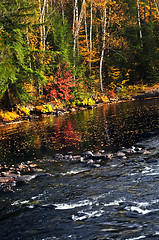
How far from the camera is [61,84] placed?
89.6 ft

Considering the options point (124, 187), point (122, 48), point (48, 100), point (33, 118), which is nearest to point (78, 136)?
point (124, 187)

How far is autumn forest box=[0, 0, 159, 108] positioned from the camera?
21.1 m

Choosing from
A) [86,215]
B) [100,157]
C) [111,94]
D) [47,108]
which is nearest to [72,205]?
[86,215]

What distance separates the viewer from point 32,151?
998 centimetres

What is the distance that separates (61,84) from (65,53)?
3148 millimetres

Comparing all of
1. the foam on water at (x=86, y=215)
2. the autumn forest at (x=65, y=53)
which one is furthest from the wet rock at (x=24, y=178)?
the autumn forest at (x=65, y=53)

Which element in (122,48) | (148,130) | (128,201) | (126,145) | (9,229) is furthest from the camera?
(122,48)

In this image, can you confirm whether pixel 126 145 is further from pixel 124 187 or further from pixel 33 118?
pixel 33 118

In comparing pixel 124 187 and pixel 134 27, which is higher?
pixel 134 27

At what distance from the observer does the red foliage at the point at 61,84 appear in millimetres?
26719

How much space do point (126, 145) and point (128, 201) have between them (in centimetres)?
459

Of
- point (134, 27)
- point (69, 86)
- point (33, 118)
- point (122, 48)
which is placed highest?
point (134, 27)

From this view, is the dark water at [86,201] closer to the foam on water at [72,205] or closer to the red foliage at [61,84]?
the foam on water at [72,205]

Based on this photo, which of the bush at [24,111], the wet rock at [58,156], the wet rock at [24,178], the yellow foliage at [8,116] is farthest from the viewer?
the bush at [24,111]
